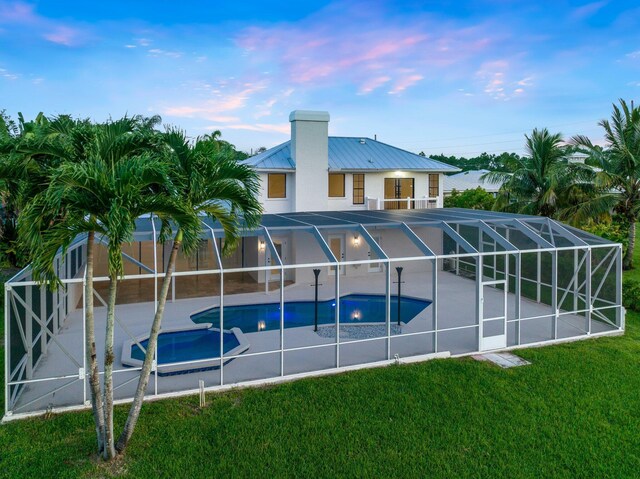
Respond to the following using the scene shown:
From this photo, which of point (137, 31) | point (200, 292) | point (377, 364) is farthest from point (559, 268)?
point (137, 31)

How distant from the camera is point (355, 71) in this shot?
2212 cm

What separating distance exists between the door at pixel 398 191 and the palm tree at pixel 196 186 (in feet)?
56.1

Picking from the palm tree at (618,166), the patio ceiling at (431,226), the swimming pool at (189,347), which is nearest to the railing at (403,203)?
the patio ceiling at (431,226)

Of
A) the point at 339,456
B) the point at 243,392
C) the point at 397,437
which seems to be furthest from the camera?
the point at 243,392

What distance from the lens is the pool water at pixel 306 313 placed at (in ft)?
48.6

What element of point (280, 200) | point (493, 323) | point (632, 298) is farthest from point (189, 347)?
point (632, 298)

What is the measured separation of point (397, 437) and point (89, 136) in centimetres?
664

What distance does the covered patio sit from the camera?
957 cm

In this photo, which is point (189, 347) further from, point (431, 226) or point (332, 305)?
point (431, 226)

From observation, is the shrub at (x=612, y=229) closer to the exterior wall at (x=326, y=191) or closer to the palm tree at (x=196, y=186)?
the exterior wall at (x=326, y=191)

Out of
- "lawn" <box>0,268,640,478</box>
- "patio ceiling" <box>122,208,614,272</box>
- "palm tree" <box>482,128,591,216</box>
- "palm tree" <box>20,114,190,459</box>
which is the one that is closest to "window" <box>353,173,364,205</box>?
"patio ceiling" <box>122,208,614,272</box>

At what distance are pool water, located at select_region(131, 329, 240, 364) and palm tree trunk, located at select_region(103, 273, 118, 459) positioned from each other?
15.8 ft

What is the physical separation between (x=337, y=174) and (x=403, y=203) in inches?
156

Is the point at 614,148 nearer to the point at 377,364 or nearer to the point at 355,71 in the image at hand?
the point at 355,71
